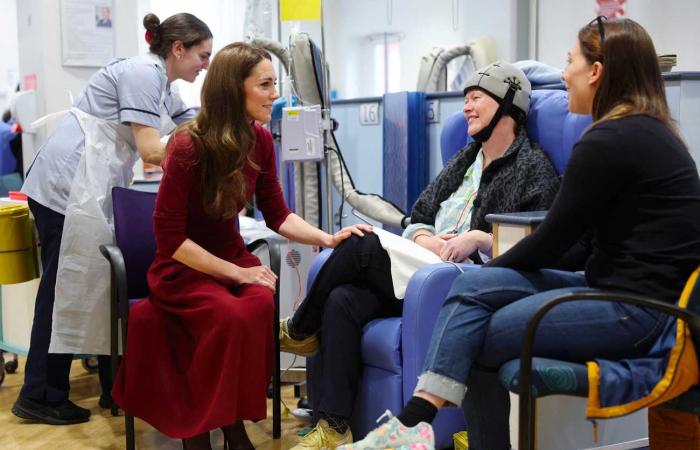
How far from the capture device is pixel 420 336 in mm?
2432

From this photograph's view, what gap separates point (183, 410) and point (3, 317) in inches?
63.7

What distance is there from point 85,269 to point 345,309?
98 cm

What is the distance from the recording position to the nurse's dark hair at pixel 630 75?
1.93 metres

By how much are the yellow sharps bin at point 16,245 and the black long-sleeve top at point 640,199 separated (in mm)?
2148

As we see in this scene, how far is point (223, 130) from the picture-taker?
2.51 meters

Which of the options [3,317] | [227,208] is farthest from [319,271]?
[3,317]

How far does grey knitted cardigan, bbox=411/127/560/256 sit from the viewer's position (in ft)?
8.71

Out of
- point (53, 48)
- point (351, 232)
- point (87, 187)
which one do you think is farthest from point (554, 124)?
point (53, 48)

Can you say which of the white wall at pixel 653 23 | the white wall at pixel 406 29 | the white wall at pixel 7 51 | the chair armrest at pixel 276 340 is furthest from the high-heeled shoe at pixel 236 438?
the white wall at pixel 7 51

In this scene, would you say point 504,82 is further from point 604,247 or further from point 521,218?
point 604,247

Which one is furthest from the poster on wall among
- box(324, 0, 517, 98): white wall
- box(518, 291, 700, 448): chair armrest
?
box(324, 0, 517, 98): white wall

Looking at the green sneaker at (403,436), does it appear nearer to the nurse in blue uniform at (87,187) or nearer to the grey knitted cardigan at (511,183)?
the grey knitted cardigan at (511,183)

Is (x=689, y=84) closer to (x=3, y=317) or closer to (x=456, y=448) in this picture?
(x=456, y=448)

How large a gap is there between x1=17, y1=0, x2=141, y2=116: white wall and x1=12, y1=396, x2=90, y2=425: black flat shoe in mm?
1926
